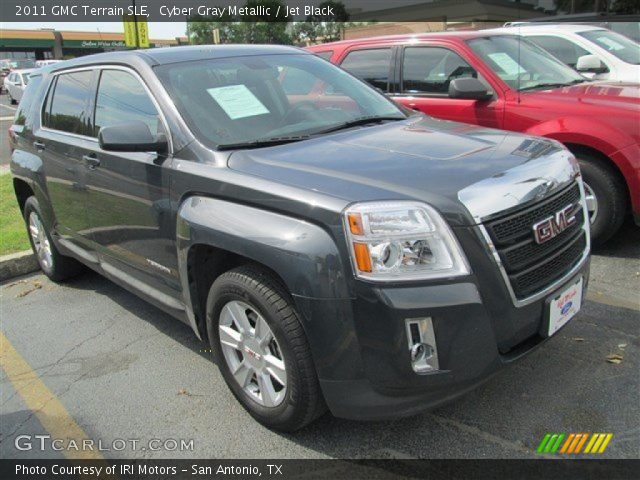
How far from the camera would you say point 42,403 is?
10.6 ft

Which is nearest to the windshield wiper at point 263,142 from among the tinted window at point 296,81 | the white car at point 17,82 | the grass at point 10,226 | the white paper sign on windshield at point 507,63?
the tinted window at point 296,81

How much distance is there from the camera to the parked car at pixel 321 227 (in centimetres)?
218

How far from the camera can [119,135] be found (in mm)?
2943

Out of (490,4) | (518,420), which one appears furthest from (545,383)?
(490,4)

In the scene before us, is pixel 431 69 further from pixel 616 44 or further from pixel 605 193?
pixel 616 44

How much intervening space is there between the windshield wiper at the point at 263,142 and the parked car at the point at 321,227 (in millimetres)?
17

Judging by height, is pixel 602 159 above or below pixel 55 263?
above

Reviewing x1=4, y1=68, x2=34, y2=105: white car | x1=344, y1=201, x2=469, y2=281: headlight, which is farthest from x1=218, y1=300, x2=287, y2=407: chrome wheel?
x1=4, y1=68, x2=34, y2=105: white car

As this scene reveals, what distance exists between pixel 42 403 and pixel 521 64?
500cm

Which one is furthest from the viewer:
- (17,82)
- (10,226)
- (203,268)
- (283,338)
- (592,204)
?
(17,82)

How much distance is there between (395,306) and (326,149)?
102cm

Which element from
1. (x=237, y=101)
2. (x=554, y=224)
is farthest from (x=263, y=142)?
(x=554, y=224)

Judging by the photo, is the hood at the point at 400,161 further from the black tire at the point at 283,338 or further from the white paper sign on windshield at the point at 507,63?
the white paper sign on windshield at the point at 507,63

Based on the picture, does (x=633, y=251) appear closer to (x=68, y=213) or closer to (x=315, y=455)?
(x=315, y=455)
